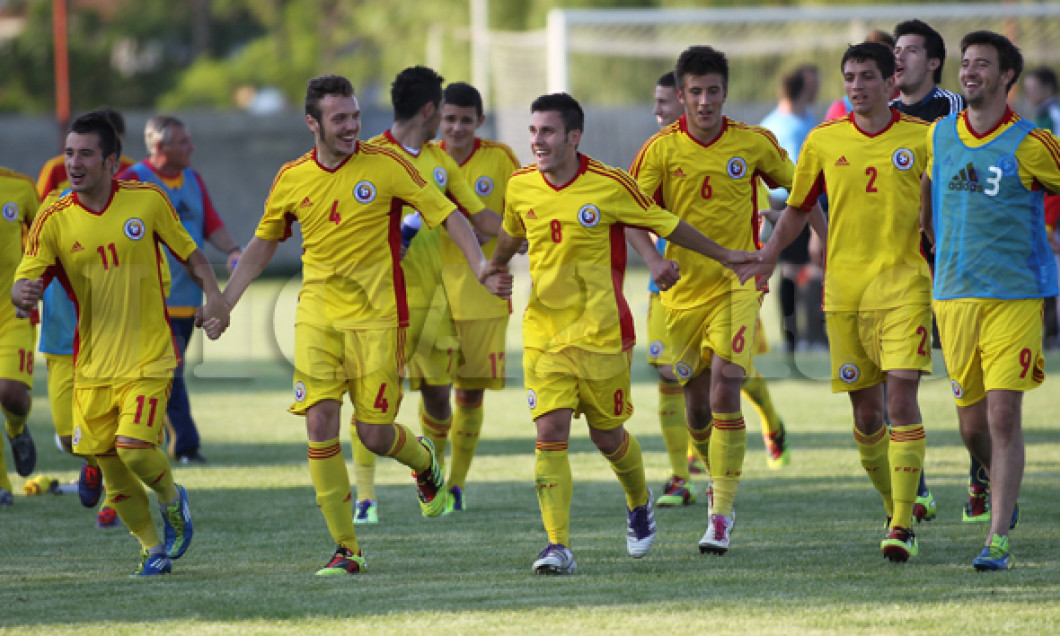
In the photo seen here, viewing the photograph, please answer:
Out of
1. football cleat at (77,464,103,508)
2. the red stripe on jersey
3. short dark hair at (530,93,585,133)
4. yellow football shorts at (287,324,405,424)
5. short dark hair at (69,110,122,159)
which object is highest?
short dark hair at (530,93,585,133)

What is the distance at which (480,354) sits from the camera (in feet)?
28.0

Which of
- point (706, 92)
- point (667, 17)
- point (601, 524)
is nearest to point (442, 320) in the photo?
point (601, 524)

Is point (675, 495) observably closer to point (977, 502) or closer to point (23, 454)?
point (977, 502)

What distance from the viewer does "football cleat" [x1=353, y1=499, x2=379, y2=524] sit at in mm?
7934

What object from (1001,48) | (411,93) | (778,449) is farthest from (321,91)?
(778,449)

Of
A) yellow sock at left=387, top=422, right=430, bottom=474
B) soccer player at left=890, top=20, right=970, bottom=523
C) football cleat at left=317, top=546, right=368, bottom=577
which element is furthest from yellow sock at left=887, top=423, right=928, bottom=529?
football cleat at left=317, top=546, right=368, bottom=577

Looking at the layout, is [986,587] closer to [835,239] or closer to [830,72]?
[835,239]

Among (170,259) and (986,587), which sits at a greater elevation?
(170,259)

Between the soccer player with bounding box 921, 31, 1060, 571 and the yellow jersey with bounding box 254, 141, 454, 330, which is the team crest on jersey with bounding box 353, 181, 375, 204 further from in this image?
the soccer player with bounding box 921, 31, 1060, 571

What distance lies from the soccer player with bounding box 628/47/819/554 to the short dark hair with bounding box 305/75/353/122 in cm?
172

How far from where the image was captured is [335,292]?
21.6 feet

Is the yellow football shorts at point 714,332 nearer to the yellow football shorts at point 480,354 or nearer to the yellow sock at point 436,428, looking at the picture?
the yellow football shorts at point 480,354

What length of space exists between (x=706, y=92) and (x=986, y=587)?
9.41ft

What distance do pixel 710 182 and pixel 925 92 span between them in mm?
1348
